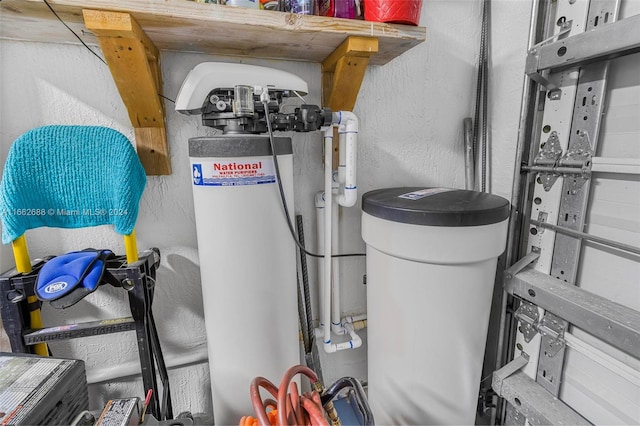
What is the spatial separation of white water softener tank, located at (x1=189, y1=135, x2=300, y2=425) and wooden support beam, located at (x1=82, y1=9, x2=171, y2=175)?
23 cm

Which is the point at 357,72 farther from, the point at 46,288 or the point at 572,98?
the point at 46,288

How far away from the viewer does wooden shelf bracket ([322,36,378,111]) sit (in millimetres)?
782

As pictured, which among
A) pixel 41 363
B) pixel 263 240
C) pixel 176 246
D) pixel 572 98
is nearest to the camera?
pixel 41 363

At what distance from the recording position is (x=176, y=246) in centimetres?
95

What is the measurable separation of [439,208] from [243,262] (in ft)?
1.57

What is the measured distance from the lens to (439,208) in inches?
28.2

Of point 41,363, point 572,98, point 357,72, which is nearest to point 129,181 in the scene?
point 41,363

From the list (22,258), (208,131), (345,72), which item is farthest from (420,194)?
(22,258)

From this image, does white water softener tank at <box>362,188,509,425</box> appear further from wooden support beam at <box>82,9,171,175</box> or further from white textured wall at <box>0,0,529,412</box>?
wooden support beam at <box>82,9,171,175</box>

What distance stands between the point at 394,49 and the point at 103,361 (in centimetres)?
128

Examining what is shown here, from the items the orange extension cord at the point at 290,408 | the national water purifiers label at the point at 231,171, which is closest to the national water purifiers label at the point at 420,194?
the national water purifiers label at the point at 231,171

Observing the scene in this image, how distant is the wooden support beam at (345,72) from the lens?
2.57 ft

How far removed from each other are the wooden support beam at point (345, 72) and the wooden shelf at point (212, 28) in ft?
0.07

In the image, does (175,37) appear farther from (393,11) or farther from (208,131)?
(393,11)
